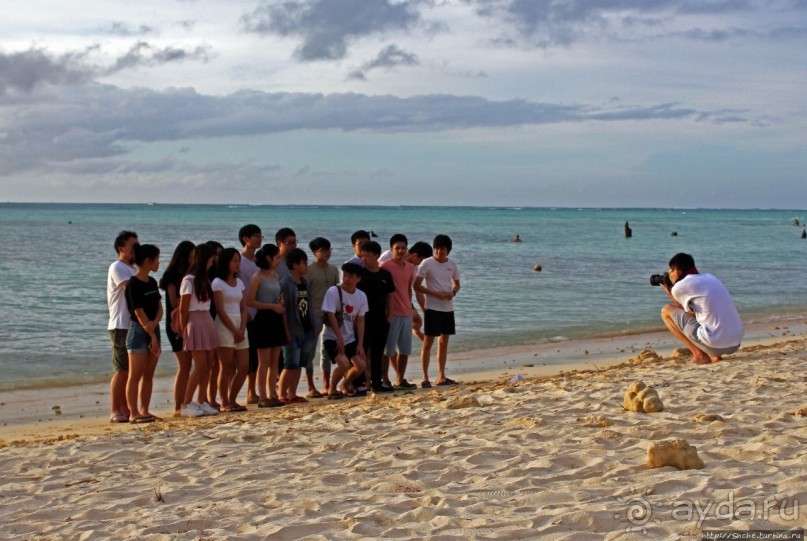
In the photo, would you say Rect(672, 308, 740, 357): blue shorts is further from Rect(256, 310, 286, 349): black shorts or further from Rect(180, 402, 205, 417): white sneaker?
Rect(180, 402, 205, 417): white sneaker

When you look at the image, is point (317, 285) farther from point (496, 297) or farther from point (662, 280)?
point (496, 297)

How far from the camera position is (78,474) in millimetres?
5777

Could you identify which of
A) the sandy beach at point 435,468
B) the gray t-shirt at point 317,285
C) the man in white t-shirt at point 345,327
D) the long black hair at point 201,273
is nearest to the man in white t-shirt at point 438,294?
the man in white t-shirt at point 345,327

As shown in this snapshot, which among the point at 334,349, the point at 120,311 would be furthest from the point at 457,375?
the point at 120,311

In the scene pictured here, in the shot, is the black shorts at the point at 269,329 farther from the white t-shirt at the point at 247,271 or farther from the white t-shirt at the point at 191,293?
the white t-shirt at the point at 191,293

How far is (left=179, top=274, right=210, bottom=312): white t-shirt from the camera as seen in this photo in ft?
26.1

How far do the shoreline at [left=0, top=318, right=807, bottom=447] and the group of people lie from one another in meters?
0.32

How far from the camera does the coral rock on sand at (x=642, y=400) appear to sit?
6.85m

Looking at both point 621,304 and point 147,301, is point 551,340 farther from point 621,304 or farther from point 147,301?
point 147,301

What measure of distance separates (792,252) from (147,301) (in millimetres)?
37985

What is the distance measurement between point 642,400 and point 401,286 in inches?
129

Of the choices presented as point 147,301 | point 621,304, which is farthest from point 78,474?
point 621,304

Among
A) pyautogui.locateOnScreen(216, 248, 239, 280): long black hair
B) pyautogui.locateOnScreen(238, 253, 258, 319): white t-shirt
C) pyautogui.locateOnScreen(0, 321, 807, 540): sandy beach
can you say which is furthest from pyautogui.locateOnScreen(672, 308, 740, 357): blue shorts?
pyautogui.locateOnScreen(216, 248, 239, 280): long black hair

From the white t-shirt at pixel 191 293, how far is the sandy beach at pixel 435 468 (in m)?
1.01
